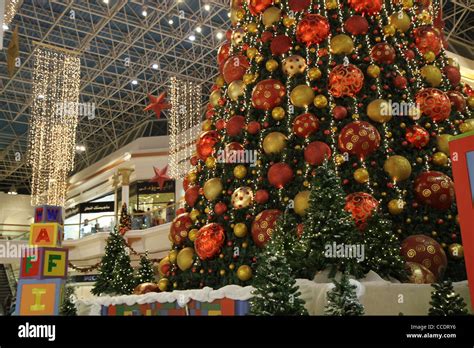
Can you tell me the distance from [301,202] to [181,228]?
1.91 metres

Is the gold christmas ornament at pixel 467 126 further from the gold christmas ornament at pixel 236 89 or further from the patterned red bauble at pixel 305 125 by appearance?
the gold christmas ornament at pixel 236 89

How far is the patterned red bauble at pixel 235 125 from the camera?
6641mm

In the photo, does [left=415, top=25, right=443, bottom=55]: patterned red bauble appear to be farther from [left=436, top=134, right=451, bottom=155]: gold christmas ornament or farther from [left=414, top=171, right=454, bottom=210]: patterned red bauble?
[left=414, top=171, right=454, bottom=210]: patterned red bauble

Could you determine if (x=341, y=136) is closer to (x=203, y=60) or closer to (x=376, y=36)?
(x=376, y=36)

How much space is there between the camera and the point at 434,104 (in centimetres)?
620

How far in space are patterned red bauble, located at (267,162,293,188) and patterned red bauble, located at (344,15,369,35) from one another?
1.87 meters

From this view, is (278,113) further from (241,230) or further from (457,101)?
(457,101)

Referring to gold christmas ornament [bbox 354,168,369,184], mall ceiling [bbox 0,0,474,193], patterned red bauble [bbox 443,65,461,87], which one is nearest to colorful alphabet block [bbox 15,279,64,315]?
gold christmas ornament [bbox 354,168,369,184]

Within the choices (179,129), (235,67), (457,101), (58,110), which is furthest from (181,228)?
(179,129)

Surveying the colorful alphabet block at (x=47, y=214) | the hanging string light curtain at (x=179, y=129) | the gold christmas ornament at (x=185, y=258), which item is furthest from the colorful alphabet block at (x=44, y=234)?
the hanging string light curtain at (x=179, y=129)

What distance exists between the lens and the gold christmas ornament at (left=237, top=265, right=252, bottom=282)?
581 centimetres

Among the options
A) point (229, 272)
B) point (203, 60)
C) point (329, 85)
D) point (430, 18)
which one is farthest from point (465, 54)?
point (229, 272)

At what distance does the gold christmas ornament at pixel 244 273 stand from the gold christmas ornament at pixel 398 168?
1860mm

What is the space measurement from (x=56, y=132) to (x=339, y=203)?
54.2 ft
